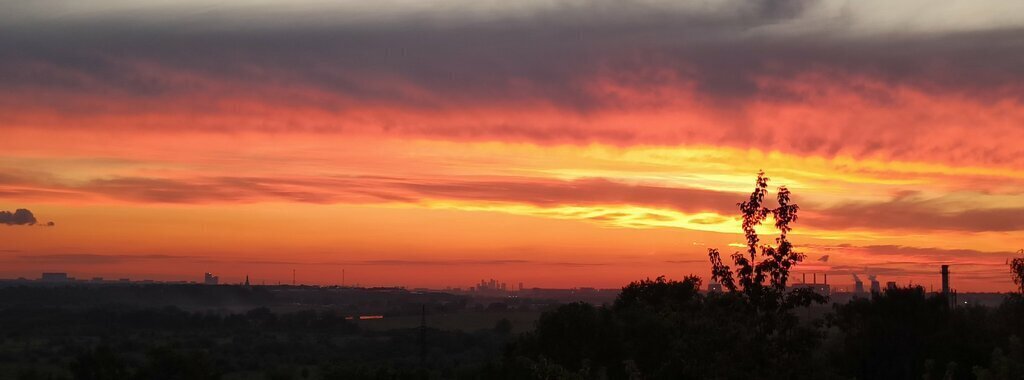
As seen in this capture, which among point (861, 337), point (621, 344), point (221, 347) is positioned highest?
point (861, 337)

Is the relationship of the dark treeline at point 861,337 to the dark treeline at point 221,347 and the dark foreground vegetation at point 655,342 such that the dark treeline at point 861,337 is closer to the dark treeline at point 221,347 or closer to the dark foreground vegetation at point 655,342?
the dark foreground vegetation at point 655,342

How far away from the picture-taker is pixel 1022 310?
58.5m

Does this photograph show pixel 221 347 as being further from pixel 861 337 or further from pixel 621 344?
pixel 861 337

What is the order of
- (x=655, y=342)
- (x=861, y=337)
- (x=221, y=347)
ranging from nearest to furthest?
1. (x=655, y=342)
2. (x=861, y=337)
3. (x=221, y=347)

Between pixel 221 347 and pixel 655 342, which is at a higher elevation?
pixel 655 342

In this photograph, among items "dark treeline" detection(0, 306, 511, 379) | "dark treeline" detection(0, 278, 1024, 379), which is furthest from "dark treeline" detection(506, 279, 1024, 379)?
"dark treeline" detection(0, 306, 511, 379)

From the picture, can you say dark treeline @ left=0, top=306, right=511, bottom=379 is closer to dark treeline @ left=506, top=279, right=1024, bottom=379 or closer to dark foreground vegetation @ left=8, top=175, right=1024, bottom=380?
dark foreground vegetation @ left=8, top=175, right=1024, bottom=380

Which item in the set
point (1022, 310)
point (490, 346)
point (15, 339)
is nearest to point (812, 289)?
point (1022, 310)

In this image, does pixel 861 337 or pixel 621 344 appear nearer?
pixel 621 344

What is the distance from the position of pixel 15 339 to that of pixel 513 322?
67.2 metres

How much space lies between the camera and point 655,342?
53.4m

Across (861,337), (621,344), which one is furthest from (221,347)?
(861,337)

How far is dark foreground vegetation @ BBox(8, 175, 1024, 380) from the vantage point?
2156 cm

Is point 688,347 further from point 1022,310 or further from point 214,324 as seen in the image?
point 214,324
